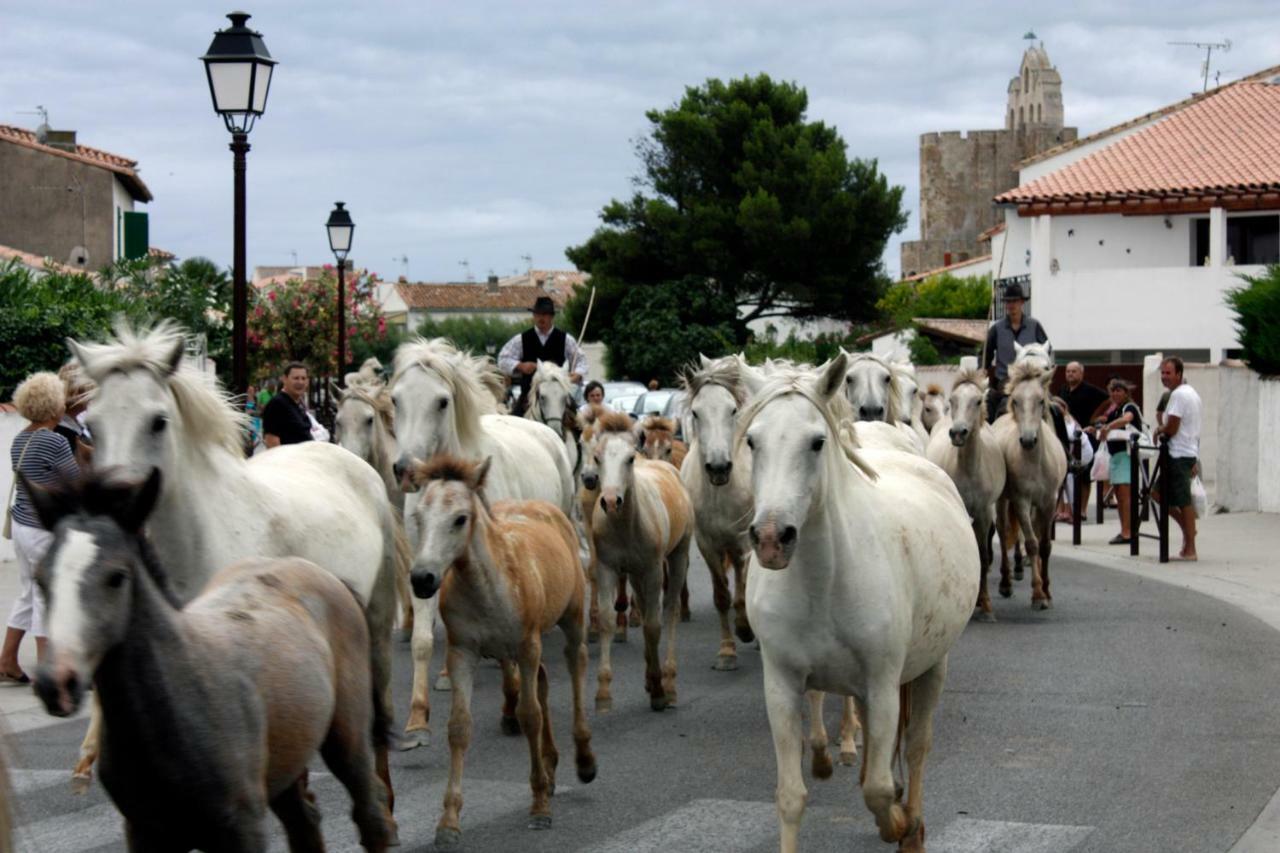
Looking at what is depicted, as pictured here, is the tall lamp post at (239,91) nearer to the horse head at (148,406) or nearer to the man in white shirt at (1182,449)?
the horse head at (148,406)

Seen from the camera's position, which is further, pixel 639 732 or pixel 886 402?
pixel 886 402

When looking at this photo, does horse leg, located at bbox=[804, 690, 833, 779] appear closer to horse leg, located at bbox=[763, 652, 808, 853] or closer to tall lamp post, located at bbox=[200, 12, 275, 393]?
horse leg, located at bbox=[763, 652, 808, 853]

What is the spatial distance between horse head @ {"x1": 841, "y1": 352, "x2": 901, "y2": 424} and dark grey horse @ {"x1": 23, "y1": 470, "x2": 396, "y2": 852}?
8.28m

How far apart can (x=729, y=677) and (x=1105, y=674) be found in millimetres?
2557

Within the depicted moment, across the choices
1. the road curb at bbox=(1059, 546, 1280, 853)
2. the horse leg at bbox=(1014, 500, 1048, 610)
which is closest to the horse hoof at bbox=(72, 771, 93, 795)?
the horse leg at bbox=(1014, 500, 1048, 610)

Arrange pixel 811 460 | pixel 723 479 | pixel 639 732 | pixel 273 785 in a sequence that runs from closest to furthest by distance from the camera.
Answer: pixel 273 785, pixel 811 460, pixel 639 732, pixel 723 479

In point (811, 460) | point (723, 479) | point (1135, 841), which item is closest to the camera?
point (811, 460)

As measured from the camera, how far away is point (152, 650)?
4.50m

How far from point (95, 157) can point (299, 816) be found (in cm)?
4936

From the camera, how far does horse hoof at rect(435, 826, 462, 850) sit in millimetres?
6965

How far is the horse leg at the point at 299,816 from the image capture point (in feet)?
18.3

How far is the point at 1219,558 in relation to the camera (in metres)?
17.9

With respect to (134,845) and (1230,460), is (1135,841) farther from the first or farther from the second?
(1230,460)

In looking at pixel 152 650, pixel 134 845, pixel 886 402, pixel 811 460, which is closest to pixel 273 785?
pixel 134 845
